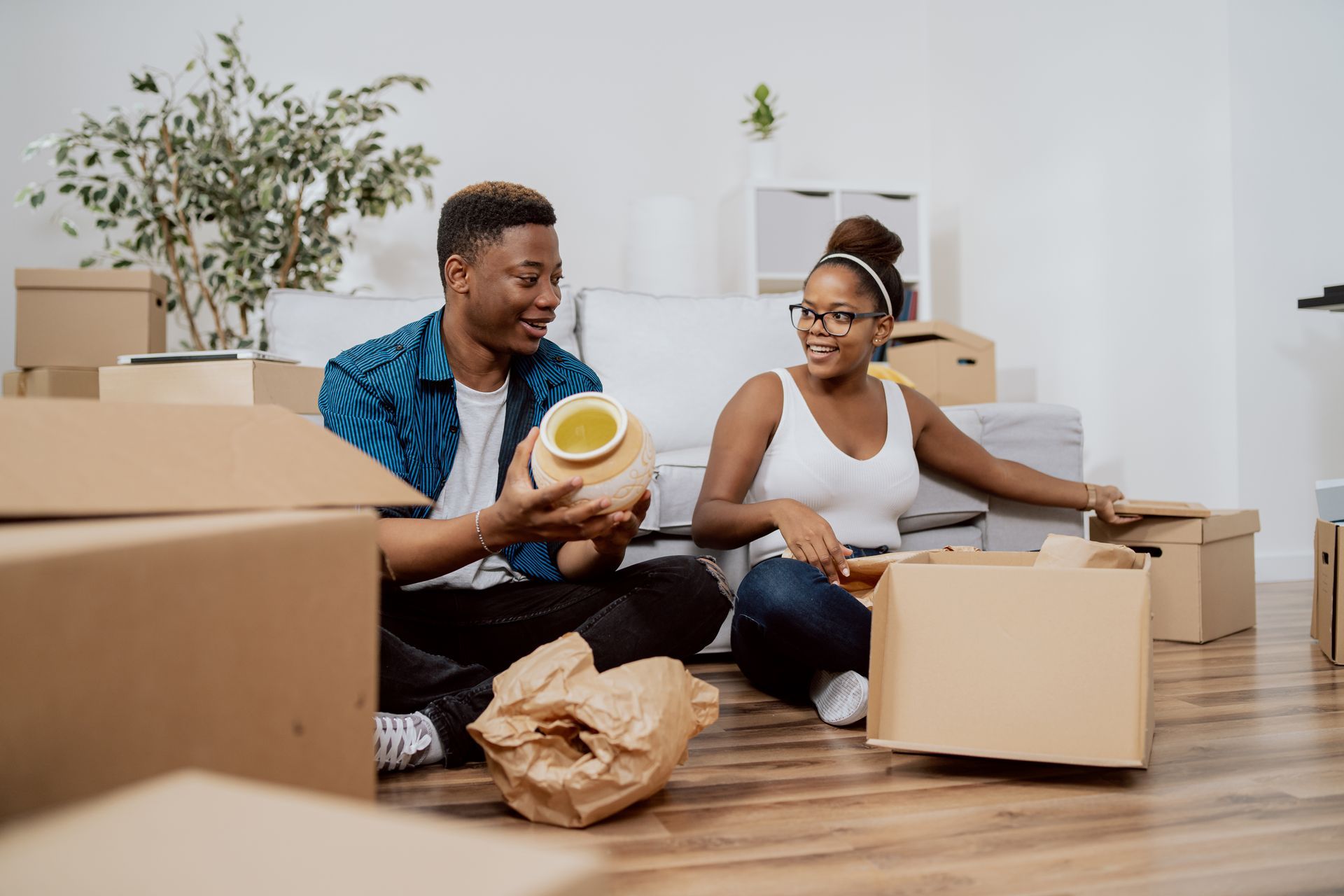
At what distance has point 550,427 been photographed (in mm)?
1214

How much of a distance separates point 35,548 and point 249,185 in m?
2.97

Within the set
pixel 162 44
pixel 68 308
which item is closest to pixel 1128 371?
pixel 68 308

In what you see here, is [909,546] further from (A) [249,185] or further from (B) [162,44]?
(B) [162,44]

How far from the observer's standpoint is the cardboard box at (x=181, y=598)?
1.73 feet

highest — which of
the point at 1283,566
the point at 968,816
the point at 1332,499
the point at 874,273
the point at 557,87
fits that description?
the point at 557,87

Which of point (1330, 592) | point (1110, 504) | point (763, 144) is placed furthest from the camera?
point (763, 144)

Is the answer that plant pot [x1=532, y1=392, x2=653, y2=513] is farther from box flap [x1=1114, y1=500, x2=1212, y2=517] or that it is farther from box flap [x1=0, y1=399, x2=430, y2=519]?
box flap [x1=1114, y1=500, x2=1212, y2=517]

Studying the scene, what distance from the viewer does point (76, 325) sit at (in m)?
2.87

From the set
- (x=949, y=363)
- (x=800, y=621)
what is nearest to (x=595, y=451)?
(x=800, y=621)

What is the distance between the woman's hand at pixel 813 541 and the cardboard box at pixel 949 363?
5.28 ft

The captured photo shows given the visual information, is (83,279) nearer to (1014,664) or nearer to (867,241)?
(867,241)

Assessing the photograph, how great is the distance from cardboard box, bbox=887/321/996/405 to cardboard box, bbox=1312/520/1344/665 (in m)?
1.20

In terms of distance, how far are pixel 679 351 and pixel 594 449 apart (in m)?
1.46

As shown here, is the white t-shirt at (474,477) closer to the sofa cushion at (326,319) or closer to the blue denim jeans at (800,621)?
the blue denim jeans at (800,621)
